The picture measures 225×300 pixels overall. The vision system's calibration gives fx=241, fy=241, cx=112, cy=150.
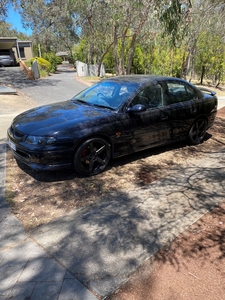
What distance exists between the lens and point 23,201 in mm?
3336

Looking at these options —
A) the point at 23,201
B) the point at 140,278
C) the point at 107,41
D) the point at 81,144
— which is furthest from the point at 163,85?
the point at 107,41

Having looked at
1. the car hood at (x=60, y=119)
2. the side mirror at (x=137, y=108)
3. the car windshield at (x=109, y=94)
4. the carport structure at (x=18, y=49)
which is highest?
the carport structure at (x=18, y=49)

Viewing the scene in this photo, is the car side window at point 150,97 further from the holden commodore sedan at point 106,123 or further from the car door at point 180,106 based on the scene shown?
the car door at point 180,106

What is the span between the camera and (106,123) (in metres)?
3.94

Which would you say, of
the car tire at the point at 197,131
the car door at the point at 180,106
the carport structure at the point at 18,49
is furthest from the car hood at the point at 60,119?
the carport structure at the point at 18,49

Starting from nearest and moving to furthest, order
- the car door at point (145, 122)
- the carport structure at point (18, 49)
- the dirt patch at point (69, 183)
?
the dirt patch at point (69, 183) → the car door at point (145, 122) → the carport structure at point (18, 49)

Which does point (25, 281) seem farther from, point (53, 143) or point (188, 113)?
point (188, 113)

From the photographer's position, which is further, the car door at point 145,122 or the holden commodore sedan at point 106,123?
the car door at point 145,122

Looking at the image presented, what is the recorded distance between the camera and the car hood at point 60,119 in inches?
142

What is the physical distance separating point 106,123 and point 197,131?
272cm

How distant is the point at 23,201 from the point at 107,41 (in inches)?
899

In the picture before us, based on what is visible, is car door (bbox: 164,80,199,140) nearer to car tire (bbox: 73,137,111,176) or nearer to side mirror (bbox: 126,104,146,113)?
side mirror (bbox: 126,104,146,113)

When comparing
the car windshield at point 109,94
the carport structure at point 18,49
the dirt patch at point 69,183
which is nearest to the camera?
the dirt patch at point 69,183

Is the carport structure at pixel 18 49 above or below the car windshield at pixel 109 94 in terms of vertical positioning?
above
